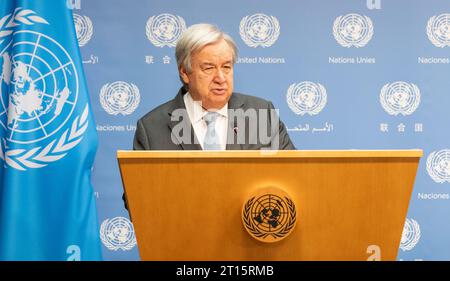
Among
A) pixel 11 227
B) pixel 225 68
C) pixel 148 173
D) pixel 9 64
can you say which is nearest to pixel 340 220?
pixel 148 173

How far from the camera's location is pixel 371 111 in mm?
3260

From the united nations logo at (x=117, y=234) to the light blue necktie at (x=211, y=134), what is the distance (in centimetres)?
145

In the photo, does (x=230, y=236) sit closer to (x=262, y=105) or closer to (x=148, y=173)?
(x=148, y=173)

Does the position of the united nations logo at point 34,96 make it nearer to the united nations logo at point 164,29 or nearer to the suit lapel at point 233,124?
the suit lapel at point 233,124

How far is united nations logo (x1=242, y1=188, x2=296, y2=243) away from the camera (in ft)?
3.79

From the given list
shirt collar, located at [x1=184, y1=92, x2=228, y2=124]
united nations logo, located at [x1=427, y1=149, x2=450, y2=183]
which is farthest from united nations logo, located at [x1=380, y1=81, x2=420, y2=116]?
shirt collar, located at [x1=184, y1=92, x2=228, y2=124]

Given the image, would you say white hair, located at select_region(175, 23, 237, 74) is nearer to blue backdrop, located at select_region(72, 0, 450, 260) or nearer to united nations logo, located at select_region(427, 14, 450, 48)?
blue backdrop, located at select_region(72, 0, 450, 260)

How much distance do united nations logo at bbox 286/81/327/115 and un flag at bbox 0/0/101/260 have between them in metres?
1.44

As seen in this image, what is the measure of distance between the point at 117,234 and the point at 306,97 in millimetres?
1563

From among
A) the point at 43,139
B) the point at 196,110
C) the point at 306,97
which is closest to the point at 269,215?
the point at 196,110

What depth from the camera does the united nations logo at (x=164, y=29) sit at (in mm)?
3258

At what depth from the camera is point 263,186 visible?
1.17m

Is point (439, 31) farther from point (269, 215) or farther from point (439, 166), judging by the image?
point (269, 215)

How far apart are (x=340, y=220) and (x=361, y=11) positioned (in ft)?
7.92
